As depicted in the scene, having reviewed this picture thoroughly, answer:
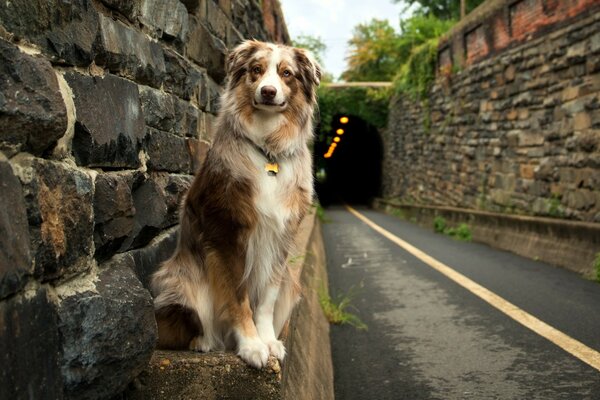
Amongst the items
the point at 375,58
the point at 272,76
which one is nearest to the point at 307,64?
the point at 272,76

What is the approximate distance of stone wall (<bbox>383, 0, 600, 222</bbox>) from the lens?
417 inches

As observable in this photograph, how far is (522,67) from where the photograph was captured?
43.9ft

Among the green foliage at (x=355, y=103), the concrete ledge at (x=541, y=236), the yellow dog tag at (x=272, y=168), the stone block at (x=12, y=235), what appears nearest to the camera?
the stone block at (x=12, y=235)

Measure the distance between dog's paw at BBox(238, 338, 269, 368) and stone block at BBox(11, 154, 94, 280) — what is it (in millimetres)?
826

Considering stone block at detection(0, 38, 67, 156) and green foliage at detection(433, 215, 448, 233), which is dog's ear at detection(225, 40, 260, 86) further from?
green foliage at detection(433, 215, 448, 233)

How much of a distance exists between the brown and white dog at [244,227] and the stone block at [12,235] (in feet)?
4.06

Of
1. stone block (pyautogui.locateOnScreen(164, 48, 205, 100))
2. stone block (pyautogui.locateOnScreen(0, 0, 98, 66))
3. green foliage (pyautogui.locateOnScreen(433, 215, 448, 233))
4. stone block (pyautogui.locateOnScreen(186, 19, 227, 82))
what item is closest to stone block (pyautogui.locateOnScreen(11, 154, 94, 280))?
stone block (pyautogui.locateOnScreen(0, 0, 98, 66))

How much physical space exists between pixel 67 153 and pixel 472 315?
5268 millimetres

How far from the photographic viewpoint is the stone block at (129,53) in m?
2.80

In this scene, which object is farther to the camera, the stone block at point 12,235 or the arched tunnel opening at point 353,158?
the arched tunnel opening at point 353,158

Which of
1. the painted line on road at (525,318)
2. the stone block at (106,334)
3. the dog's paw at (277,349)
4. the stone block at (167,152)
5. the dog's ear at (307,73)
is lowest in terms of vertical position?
the painted line on road at (525,318)

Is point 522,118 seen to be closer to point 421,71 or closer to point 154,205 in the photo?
point 421,71

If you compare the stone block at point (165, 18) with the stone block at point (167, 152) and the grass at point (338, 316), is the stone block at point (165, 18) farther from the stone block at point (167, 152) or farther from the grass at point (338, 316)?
the grass at point (338, 316)

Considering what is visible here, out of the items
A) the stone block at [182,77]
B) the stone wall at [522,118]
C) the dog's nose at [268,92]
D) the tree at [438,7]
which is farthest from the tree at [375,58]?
the dog's nose at [268,92]
